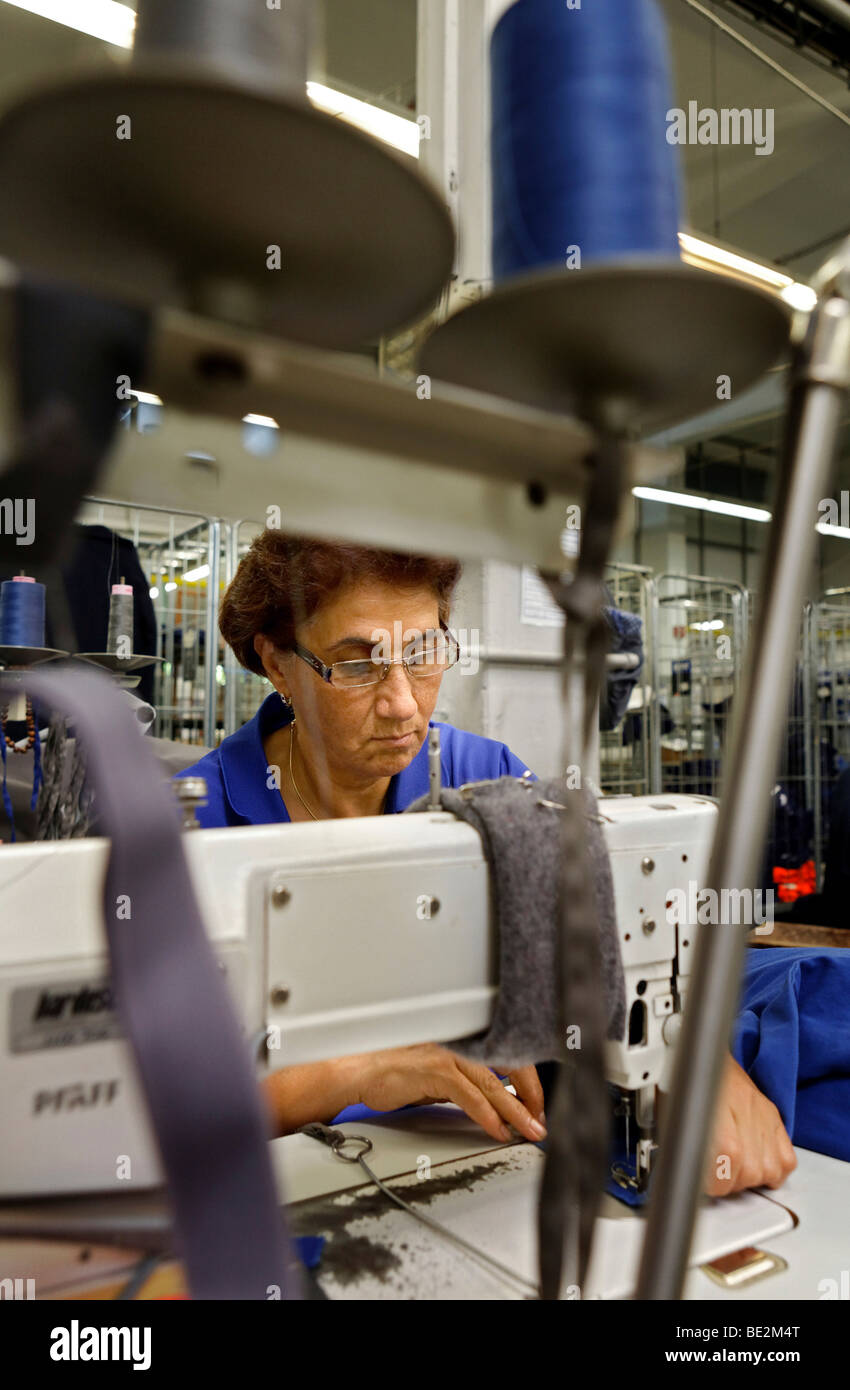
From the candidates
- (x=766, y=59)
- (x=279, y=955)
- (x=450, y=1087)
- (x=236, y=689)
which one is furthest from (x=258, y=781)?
(x=766, y=59)

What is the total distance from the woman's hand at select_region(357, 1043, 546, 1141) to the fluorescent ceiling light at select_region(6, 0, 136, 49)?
2.18 meters

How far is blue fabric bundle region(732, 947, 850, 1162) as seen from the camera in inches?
30.7

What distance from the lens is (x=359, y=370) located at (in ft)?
0.95

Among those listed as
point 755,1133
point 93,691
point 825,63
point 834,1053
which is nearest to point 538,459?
point 93,691

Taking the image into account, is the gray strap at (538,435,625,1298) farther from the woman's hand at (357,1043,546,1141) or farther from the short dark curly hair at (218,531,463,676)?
the short dark curly hair at (218,531,463,676)

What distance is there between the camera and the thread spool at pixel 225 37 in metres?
0.26

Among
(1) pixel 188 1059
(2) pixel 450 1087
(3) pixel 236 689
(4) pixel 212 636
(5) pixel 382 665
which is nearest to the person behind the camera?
(1) pixel 188 1059

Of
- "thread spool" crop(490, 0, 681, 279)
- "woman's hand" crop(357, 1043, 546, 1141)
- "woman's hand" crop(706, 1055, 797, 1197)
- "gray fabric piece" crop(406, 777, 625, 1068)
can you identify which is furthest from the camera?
"woman's hand" crop(357, 1043, 546, 1141)

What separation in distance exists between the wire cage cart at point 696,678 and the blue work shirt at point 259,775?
3061 mm

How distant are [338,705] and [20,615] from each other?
44.1 inches

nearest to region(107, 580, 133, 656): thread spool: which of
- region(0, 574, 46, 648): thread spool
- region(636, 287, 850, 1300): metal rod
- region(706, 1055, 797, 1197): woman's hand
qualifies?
region(0, 574, 46, 648): thread spool

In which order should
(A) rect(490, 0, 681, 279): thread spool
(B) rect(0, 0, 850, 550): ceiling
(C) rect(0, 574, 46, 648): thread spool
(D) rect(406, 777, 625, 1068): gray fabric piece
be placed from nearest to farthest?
(A) rect(490, 0, 681, 279): thread spool, (D) rect(406, 777, 625, 1068): gray fabric piece, (C) rect(0, 574, 46, 648): thread spool, (B) rect(0, 0, 850, 550): ceiling

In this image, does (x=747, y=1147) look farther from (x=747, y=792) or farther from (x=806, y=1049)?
(x=747, y=792)

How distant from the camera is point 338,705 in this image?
1.00 metres
